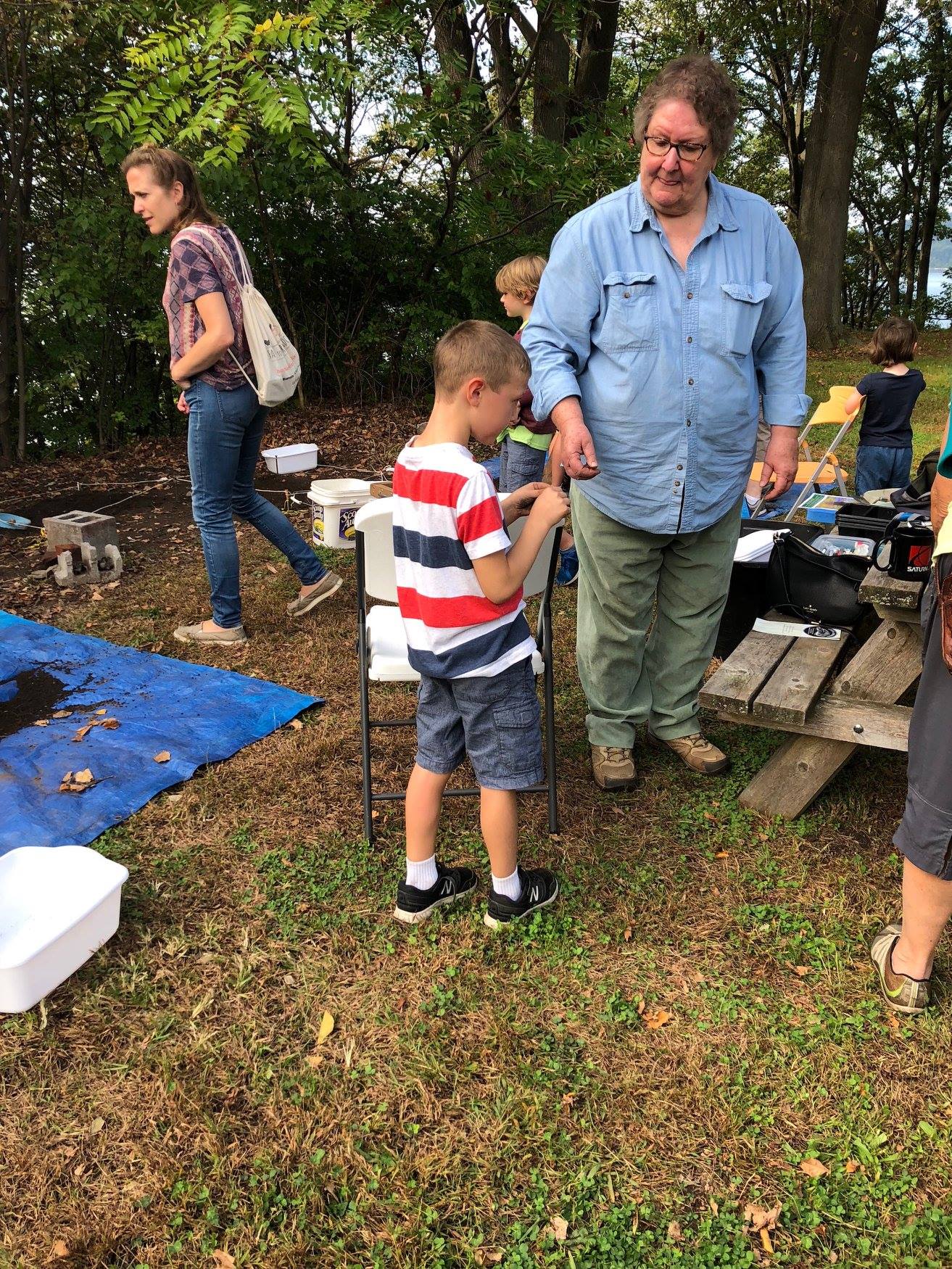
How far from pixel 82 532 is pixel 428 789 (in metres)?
3.43

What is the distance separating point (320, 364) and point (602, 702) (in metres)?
7.07

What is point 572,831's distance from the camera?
2986 mm

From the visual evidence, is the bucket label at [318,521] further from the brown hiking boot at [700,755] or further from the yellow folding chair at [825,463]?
the brown hiking boot at [700,755]

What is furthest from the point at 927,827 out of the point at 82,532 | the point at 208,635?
the point at 82,532

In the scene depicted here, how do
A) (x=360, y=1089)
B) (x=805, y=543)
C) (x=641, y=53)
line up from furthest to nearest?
(x=641, y=53) → (x=805, y=543) → (x=360, y=1089)

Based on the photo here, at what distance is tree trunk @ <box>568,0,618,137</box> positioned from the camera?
30.8ft

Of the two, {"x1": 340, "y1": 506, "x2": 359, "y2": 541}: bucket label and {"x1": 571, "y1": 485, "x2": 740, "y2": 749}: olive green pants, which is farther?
{"x1": 340, "y1": 506, "x2": 359, "y2": 541}: bucket label

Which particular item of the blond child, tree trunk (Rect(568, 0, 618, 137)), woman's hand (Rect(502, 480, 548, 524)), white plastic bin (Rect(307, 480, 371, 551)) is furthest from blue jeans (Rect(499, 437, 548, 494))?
tree trunk (Rect(568, 0, 618, 137))

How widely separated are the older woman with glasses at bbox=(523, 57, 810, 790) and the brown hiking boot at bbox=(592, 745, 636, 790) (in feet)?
1.87

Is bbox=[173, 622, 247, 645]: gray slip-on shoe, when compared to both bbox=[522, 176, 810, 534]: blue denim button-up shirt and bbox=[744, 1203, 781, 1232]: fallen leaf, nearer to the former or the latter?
bbox=[522, 176, 810, 534]: blue denim button-up shirt

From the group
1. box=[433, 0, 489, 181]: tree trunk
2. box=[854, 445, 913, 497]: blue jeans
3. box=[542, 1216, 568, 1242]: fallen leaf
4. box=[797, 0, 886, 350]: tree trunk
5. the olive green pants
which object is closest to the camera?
box=[542, 1216, 568, 1242]: fallen leaf

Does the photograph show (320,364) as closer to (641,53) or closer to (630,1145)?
(641,53)

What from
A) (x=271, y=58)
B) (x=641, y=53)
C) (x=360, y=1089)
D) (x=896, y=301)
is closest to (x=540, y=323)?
(x=360, y=1089)

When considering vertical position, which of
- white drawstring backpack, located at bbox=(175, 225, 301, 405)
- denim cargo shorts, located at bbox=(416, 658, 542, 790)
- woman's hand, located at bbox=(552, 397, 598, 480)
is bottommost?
denim cargo shorts, located at bbox=(416, 658, 542, 790)
